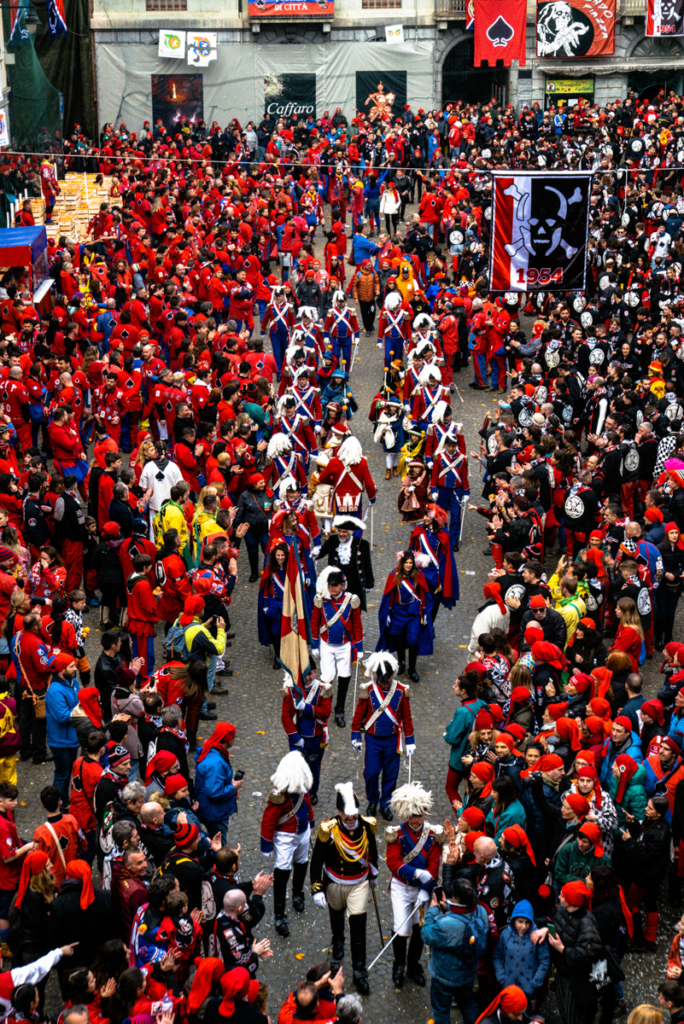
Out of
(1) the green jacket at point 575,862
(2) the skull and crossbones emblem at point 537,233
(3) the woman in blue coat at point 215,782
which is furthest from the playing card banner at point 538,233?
(1) the green jacket at point 575,862

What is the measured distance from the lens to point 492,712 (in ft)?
29.7

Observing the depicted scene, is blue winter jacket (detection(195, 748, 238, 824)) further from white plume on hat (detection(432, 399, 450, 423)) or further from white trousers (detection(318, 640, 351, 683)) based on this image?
white plume on hat (detection(432, 399, 450, 423))

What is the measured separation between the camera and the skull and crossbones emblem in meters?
14.7

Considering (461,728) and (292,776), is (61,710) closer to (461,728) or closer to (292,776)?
(292,776)

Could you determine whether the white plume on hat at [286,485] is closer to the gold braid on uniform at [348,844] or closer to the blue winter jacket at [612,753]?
the blue winter jacket at [612,753]

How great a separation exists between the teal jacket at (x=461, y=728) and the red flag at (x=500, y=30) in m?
35.8

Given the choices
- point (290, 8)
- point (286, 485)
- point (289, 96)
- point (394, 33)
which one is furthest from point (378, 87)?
point (286, 485)

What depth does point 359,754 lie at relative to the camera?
1054 cm

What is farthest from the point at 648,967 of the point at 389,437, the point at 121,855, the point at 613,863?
the point at 389,437

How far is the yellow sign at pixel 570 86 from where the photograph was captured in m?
42.1

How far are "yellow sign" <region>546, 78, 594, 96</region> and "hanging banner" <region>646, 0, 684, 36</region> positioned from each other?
2555 mm

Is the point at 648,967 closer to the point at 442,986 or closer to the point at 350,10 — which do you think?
the point at 442,986

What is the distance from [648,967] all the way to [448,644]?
4.83m

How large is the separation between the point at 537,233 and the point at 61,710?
877 centimetres
